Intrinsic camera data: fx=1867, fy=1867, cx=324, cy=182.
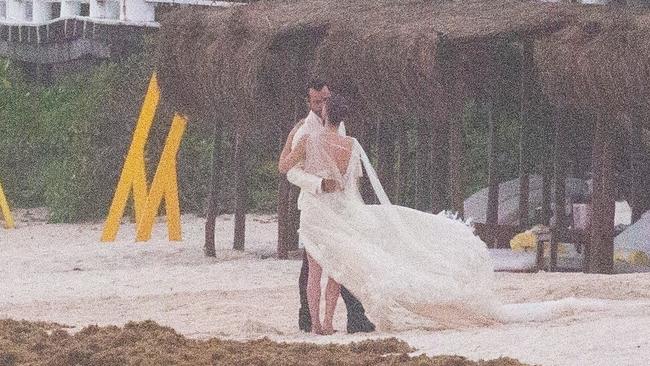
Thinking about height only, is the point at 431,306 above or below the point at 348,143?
below

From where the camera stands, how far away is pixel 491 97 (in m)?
17.2

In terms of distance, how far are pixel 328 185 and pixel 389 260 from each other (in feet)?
1.81

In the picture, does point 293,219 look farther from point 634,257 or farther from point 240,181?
point 634,257

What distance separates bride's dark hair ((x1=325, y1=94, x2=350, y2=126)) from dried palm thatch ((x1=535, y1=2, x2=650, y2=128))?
3.87 meters

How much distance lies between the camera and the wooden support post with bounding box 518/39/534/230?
15719mm

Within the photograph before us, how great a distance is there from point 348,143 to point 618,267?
5513mm

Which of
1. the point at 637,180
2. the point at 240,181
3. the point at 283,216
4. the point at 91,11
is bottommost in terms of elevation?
the point at 283,216

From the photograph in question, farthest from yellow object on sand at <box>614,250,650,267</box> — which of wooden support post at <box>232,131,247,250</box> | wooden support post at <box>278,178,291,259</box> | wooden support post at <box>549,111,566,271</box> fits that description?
wooden support post at <box>232,131,247,250</box>

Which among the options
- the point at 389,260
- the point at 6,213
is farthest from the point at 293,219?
the point at 6,213

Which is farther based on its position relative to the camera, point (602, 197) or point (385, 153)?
point (385, 153)

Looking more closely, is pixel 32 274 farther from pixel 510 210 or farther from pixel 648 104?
pixel 648 104

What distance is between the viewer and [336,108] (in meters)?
10.5

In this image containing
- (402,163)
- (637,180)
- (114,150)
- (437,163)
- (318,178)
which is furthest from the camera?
(114,150)

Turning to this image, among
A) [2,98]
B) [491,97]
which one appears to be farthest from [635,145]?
[2,98]
